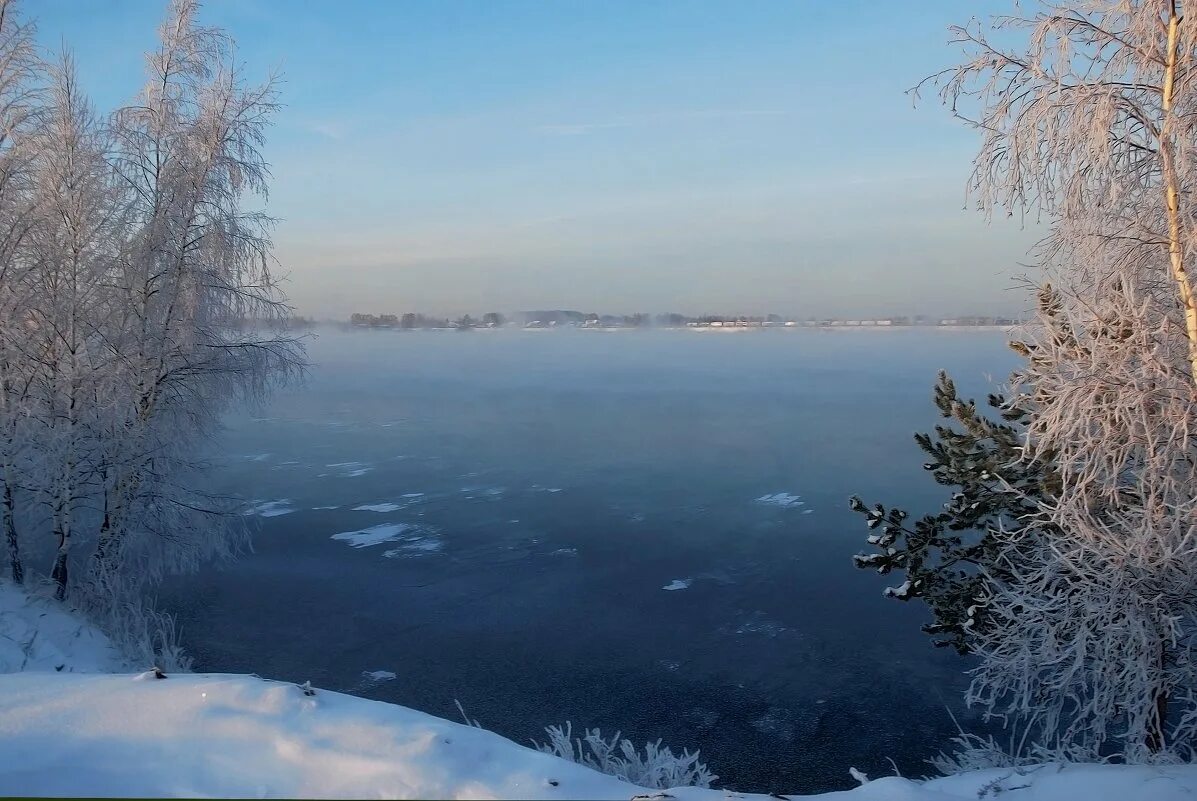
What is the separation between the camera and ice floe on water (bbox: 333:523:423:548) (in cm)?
1895

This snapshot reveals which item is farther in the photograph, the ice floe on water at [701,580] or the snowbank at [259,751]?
the ice floe on water at [701,580]

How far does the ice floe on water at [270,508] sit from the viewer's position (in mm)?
21344

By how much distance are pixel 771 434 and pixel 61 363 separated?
2625 centimetres

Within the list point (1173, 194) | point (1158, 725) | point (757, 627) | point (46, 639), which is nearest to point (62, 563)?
point (46, 639)

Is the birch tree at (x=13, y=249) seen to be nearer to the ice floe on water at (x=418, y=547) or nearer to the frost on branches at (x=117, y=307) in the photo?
the frost on branches at (x=117, y=307)

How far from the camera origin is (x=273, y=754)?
14.4ft

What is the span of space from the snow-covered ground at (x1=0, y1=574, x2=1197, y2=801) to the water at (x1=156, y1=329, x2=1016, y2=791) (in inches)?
177

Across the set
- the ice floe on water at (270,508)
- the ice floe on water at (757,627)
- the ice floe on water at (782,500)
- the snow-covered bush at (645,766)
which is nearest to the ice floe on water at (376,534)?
the ice floe on water at (270,508)

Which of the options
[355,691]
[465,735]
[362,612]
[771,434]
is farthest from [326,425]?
[465,735]

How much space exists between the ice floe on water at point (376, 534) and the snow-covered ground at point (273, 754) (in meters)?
13.7

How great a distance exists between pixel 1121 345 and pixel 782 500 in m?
15.2

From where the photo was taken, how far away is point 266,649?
41.3 feet

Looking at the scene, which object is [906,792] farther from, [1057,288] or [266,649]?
[266,649]

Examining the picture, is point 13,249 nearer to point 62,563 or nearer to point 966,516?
point 62,563
